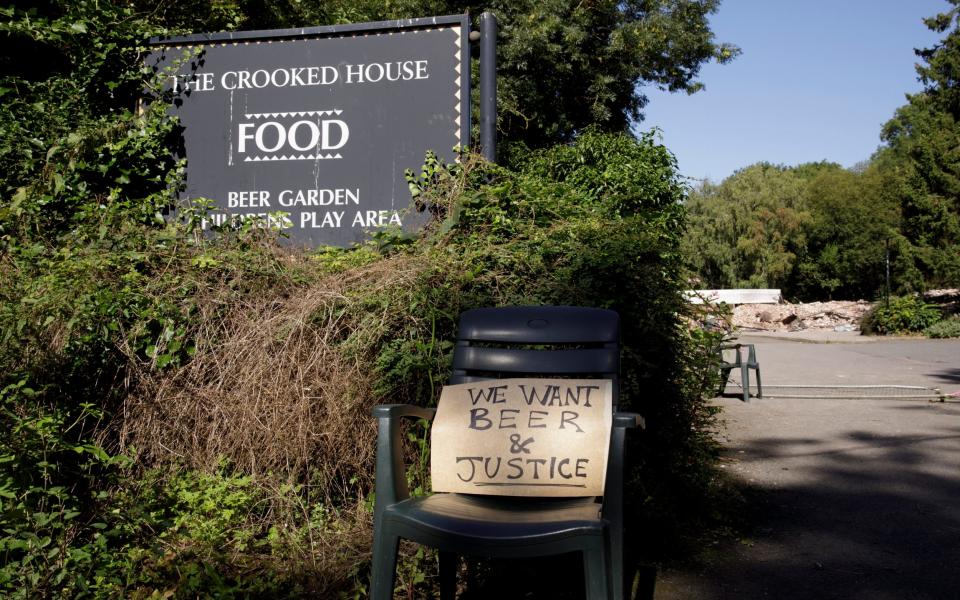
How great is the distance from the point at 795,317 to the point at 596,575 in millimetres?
36775

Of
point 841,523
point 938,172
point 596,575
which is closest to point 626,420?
point 596,575

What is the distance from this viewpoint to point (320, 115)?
20.1 feet

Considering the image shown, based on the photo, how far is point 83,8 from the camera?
6172 mm

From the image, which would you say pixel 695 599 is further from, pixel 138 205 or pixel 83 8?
pixel 83 8

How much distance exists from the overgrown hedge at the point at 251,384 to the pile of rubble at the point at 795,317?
103ft

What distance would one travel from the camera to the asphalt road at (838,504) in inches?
144

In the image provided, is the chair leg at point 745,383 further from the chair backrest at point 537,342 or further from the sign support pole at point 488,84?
the chair backrest at point 537,342

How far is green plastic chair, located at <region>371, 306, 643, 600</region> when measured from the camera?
232 centimetres

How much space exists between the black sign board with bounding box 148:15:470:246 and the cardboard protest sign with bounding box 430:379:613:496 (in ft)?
9.88

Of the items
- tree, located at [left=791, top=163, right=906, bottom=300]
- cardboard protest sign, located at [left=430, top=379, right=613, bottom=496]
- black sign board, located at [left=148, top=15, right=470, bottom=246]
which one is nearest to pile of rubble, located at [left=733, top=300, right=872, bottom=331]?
tree, located at [left=791, top=163, right=906, bottom=300]

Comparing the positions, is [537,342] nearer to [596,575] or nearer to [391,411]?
[391,411]

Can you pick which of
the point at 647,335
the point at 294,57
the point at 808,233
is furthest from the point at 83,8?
the point at 808,233

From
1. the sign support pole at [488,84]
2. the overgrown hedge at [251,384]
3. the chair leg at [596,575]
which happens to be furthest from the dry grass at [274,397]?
the sign support pole at [488,84]

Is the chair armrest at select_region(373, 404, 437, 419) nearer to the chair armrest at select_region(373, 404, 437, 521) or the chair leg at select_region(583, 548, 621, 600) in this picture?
the chair armrest at select_region(373, 404, 437, 521)
